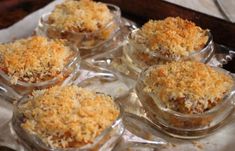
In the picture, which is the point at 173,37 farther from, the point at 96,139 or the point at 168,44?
the point at 96,139

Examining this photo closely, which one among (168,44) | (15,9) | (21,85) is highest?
(168,44)

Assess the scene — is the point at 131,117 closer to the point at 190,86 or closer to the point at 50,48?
the point at 190,86

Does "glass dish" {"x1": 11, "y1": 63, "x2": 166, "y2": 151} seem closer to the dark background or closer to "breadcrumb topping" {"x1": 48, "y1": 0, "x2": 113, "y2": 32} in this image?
"breadcrumb topping" {"x1": 48, "y1": 0, "x2": 113, "y2": 32}

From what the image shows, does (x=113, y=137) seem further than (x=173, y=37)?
No

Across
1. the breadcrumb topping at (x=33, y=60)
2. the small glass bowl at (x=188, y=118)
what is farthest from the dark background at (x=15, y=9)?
the small glass bowl at (x=188, y=118)

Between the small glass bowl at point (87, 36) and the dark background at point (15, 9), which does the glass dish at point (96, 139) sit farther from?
the dark background at point (15, 9)

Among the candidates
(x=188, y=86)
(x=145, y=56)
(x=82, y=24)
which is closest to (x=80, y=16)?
(x=82, y=24)

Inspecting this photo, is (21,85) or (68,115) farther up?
(68,115)

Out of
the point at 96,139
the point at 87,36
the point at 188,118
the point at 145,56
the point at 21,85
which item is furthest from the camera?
the point at 87,36
